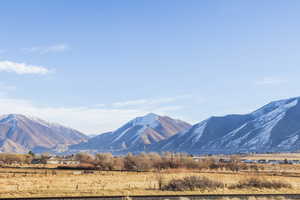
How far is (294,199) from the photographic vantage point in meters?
41.1

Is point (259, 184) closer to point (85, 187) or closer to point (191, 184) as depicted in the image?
point (191, 184)

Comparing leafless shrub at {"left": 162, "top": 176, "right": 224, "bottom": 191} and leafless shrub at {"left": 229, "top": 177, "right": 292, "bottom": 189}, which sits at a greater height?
leafless shrub at {"left": 162, "top": 176, "right": 224, "bottom": 191}

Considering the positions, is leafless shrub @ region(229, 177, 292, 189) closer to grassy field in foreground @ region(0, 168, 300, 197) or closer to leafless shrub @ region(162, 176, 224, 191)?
grassy field in foreground @ region(0, 168, 300, 197)

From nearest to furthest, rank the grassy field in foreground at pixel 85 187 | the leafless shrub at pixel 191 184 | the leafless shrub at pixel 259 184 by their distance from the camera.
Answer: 1. the grassy field in foreground at pixel 85 187
2. the leafless shrub at pixel 191 184
3. the leafless shrub at pixel 259 184

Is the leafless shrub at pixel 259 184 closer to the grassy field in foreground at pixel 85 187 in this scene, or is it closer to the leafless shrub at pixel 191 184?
the grassy field in foreground at pixel 85 187

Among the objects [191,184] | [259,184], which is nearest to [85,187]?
[191,184]

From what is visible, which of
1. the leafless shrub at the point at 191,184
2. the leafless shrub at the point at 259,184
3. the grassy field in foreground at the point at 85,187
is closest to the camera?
the grassy field in foreground at the point at 85,187

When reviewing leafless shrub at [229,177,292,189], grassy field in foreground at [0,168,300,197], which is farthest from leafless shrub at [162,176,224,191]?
leafless shrub at [229,177,292,189]

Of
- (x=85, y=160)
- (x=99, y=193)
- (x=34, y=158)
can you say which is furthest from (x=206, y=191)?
(x=34, y=158)

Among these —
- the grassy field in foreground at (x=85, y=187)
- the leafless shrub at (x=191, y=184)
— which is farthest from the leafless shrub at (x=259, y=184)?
the leafless shrub at (x=191, y=184)

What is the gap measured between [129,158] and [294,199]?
82.7m

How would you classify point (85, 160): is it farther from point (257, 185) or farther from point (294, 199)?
point (294, 199)

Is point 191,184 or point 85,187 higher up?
point 191,184

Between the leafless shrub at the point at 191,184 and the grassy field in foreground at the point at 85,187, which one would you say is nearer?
the grassy field in foreground at the point at 85,187
